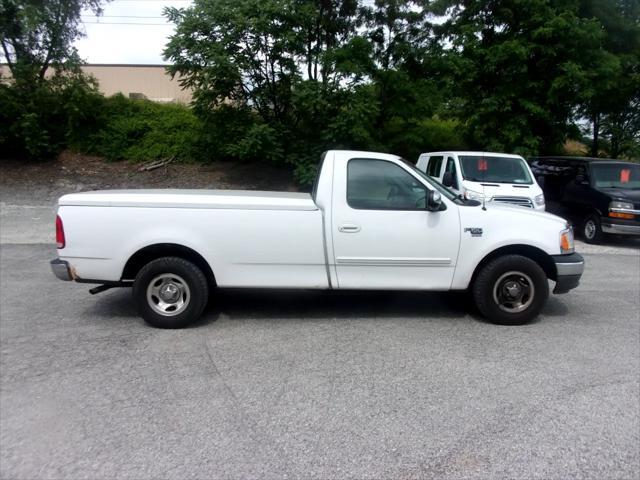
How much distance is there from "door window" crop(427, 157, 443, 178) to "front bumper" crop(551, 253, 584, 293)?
6610 millimetres

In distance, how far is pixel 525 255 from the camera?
5719mm

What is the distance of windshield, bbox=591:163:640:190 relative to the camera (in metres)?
11.6

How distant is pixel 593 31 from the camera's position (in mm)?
14086

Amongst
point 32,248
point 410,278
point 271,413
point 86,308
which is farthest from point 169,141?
point 271,413

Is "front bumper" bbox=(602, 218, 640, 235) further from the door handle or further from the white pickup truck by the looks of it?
the door handle

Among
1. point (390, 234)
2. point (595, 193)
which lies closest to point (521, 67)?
point (595, 193)

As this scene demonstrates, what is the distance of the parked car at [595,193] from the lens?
422 inches

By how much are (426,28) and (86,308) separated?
14.1 metres

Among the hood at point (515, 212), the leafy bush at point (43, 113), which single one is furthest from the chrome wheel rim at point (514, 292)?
the leafy bush at point (43, 113)

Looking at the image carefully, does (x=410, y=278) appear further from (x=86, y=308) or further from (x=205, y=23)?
(x=205, y=23)

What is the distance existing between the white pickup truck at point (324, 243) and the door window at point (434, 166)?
6552mm

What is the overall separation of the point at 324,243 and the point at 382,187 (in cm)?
89

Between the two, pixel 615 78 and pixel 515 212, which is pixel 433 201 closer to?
pixel 515 212

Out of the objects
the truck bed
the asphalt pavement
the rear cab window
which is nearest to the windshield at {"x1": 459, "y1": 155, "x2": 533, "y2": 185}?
the rear cab window
